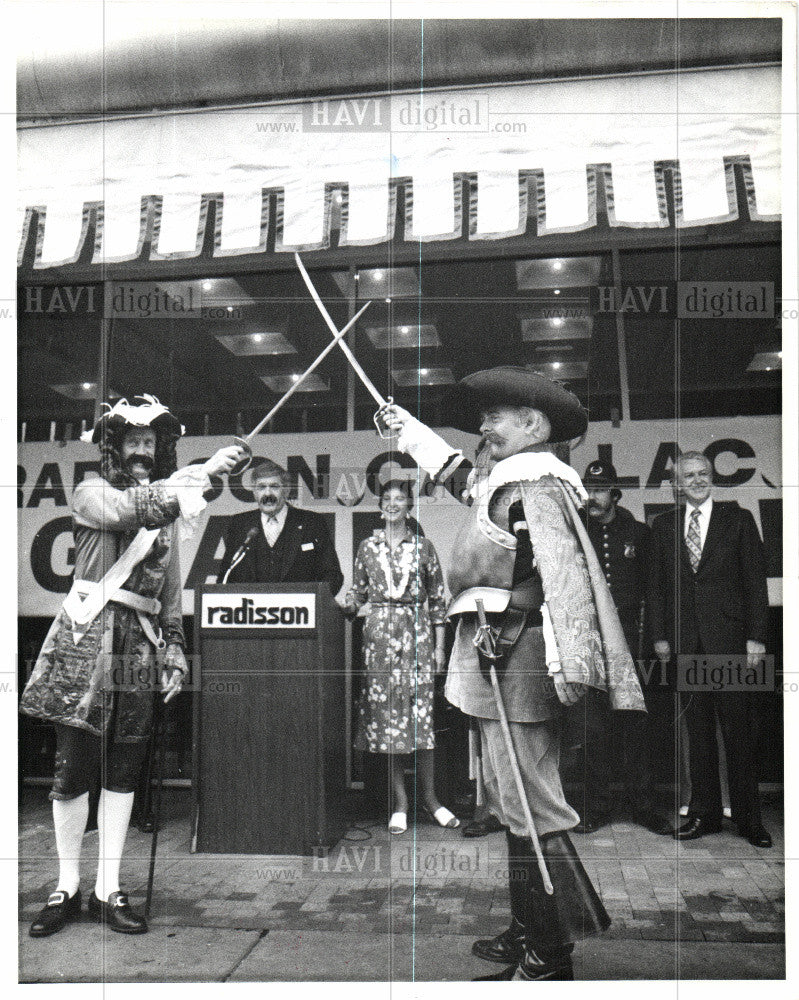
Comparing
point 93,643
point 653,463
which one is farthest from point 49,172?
point 653,463

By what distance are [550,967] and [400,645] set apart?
56.8 inches

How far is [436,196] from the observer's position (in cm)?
387

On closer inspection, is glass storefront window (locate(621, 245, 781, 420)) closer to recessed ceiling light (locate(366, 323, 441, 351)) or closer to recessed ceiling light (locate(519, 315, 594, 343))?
recessed ceiling light (locate(519, 315, 594, 343))

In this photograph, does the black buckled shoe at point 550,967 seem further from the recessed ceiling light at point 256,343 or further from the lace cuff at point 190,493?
the recessed ceiling light at point 256,343

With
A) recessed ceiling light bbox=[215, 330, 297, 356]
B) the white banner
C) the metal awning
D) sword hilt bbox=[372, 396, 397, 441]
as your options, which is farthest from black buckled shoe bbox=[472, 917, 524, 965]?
the metal awning

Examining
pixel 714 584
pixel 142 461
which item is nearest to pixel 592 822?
pixel 714 584

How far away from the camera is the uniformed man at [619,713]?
3.71 metres

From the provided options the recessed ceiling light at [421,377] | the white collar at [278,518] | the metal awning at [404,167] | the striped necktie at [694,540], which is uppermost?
the metal awning at [404,167]

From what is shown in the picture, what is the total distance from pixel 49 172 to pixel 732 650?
369 centimetres

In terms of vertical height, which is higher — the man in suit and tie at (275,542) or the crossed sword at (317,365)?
the crossed sword at (317,365)

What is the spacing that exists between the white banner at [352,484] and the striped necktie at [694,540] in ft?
0.47

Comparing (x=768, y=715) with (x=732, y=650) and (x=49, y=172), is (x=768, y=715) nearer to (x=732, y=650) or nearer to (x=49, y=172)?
(x=732, y=650)

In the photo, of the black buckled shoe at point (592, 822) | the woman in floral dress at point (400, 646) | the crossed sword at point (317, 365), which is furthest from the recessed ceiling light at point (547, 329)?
the black buckled shoe at point (592, 822)

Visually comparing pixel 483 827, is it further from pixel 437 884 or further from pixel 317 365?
pixel 317 365
